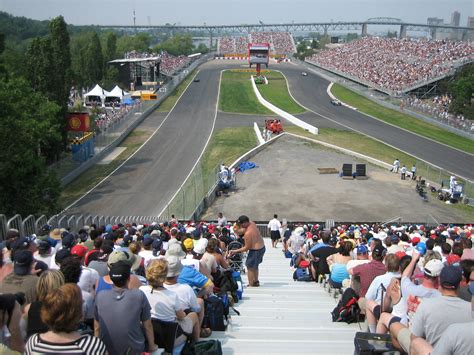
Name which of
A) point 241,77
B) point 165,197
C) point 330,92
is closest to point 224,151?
point 165,197

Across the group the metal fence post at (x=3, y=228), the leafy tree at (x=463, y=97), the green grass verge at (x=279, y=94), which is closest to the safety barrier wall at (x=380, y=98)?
the leafy tree at (x=463, y=97)

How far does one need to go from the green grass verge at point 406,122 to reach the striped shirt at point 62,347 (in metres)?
51.1

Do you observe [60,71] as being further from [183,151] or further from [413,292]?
[413,292]

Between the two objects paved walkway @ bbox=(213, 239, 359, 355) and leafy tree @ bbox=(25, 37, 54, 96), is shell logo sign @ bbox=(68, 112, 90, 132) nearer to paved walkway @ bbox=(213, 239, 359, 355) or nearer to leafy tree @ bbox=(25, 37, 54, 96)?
leafy tree @ bbox=(25, 37, 54, 96)

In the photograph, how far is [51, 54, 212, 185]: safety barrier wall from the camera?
126 ft

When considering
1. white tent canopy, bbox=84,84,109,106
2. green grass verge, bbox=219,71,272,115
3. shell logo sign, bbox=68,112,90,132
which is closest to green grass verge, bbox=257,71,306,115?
green grass verge, bbox=219,71,272,115

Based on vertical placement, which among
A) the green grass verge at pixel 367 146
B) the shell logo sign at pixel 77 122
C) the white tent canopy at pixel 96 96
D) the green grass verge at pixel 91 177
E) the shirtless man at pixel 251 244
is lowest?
the green grass verge at pixel 91 177

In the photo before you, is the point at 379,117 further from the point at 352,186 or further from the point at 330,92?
the point at 352,186

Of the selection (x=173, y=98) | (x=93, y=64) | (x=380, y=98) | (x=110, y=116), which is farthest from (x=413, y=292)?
(x=93, y=64)

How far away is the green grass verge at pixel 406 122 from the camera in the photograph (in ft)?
177

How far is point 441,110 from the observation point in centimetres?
6900

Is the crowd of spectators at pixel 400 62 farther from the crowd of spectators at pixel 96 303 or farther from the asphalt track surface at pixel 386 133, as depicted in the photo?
the crowd of spectators at pixel 96 303

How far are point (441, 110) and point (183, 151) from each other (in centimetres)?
3852

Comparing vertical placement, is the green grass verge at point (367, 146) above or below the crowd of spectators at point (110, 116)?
below
